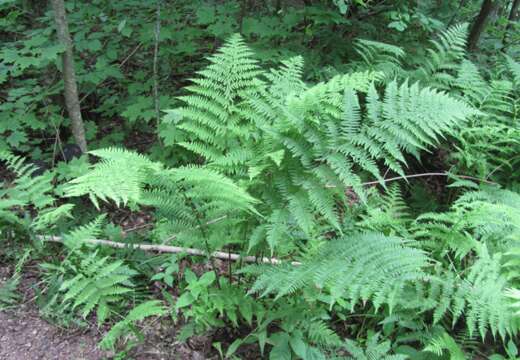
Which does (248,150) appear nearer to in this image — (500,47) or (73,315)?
(73,315)

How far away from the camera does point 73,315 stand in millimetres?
2537

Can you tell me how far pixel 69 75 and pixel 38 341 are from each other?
2.10 metres

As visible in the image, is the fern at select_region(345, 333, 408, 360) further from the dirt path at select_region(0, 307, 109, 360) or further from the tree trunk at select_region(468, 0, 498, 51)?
→ the tree trunk at select_region(468, 0, 498, 51)

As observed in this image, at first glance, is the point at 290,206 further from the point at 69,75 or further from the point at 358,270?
the point at 69,75

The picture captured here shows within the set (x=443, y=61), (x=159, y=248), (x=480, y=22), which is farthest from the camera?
(x=480, y=22)

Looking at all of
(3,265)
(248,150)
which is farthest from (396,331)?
(3,265)

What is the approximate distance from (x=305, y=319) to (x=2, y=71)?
3.16m

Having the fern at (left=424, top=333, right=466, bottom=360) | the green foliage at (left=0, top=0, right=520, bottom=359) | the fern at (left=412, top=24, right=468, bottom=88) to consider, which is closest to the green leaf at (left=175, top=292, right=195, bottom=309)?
the green foliage at (left=0, top=0, right=520, bottom=359)

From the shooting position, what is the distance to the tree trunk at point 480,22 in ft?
13.9

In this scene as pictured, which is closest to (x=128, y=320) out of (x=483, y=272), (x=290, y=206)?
(x=290, y=206)

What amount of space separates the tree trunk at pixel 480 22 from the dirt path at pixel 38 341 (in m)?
4.67

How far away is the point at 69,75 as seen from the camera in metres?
3.40

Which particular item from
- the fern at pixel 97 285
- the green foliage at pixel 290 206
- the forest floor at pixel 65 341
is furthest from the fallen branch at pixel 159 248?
the forest floor at pixel 65 341

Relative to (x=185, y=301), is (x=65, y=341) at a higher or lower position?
lower
